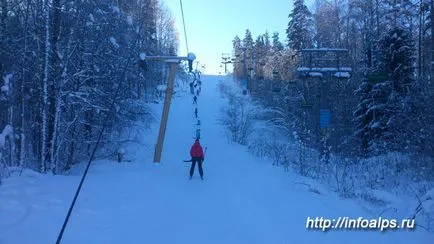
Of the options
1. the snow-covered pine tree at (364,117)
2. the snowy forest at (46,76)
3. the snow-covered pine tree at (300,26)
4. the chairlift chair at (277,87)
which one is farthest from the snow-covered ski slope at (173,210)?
the snow-covered pine tree at (300,26)

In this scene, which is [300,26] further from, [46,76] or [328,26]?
[46,76]

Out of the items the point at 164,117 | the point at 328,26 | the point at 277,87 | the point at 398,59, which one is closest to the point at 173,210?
the point at 164,117

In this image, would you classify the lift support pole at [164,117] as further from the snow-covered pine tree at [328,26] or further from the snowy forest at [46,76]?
the snow-covered pine tree at [328,26]

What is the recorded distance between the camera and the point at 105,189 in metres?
11.2

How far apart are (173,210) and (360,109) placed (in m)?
20.3

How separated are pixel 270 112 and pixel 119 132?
1964cm

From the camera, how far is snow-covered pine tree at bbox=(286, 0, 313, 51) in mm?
44406

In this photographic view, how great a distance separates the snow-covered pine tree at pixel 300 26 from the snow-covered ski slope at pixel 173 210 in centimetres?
3105

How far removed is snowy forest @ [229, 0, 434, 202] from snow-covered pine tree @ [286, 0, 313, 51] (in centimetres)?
16

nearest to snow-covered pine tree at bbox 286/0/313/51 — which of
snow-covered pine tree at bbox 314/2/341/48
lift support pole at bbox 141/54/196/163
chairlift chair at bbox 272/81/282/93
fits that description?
snow-covered pine tree at bbox 314/2/341/48

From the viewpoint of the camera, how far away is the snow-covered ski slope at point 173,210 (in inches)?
296

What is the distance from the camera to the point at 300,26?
4478cm

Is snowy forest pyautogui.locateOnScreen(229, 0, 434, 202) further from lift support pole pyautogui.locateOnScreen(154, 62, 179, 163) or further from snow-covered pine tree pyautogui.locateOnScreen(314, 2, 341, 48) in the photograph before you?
lift support pole pyautogui.locateOnScreen(154, 62, 179, 163)

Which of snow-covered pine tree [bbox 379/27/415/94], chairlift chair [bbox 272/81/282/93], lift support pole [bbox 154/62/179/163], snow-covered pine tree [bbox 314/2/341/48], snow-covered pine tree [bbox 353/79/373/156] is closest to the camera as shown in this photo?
lift support pole [bbox 154/62/179/163]
